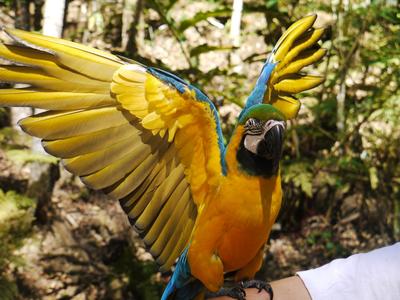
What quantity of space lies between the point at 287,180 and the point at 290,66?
5.90 ft

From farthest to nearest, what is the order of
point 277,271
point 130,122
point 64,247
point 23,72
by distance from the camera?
point 277,271, point 64,247, point 130,122, point 23,72

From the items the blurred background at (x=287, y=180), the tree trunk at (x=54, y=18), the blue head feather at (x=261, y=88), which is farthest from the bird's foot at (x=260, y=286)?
the tree trunk at (x=54, y=18)

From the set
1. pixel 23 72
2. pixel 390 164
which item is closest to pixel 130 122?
pixel 23 72

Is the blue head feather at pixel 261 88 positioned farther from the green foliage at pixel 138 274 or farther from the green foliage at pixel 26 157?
the green foliage at pixel 138 274

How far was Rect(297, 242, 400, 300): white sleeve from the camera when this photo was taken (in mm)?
1574

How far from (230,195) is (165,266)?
1.54ft

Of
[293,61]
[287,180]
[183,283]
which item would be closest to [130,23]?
[287,180]

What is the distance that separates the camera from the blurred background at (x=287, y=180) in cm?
335

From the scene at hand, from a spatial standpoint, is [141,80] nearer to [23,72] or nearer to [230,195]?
[23,72]

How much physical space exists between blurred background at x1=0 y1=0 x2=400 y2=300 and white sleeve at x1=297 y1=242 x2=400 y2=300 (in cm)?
170

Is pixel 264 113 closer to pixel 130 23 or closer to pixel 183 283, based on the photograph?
pixel 183 283

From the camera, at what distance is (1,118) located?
4.09 metres

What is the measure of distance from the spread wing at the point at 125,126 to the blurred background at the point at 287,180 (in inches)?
50.4

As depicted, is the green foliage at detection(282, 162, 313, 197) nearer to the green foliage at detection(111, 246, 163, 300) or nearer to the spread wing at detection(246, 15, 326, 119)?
the green foliage at detection(111, 246, 163, 300)
